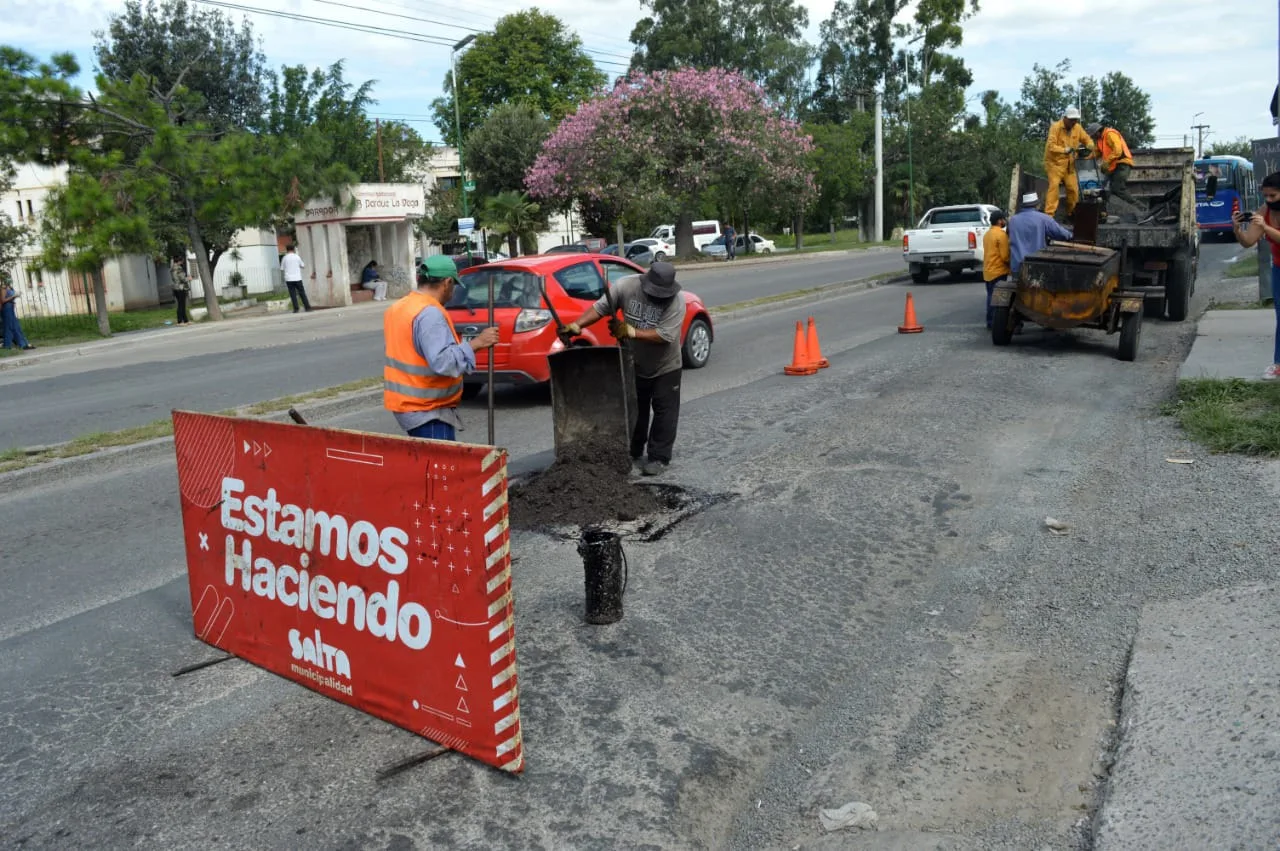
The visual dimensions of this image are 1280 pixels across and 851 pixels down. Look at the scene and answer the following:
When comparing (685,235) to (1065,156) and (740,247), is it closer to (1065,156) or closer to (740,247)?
(740,247)

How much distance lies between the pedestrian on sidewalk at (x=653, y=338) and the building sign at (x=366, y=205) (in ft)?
81.2

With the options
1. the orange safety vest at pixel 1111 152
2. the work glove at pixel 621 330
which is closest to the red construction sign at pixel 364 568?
the work glove at pixel 621 330

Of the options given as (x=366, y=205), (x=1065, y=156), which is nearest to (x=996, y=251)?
(x=1065, y=156)

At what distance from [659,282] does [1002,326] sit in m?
6.98

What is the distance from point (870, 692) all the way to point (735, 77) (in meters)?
40.9

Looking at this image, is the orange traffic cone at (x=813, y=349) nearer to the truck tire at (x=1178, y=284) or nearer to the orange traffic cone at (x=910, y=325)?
the orange traffic cone at (x=910, y=325)

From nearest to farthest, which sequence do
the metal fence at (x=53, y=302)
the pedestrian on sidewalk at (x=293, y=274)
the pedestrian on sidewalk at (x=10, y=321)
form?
the pedestrian on sidewalk at (x=10, y=321) < the pedestrian on sidewalk at (x=293, y=274) < the metal fence at (x=53, y=302)

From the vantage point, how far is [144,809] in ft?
11.9

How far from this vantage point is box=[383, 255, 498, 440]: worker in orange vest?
5.34 meters

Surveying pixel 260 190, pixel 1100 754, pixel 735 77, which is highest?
pixel 735 77

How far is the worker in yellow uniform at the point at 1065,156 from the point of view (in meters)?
14.0

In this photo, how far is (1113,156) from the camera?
1463cm

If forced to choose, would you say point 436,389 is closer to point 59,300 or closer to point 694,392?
point 694,392

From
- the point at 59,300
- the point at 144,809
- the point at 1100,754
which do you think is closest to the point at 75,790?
the point at 144,809
